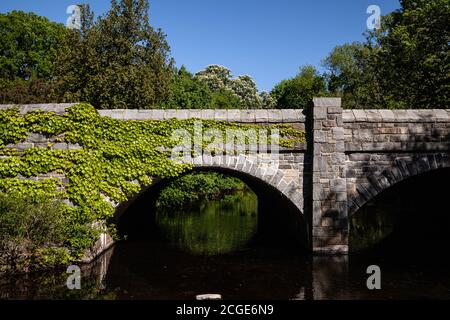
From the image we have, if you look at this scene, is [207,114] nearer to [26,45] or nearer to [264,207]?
[264,207]

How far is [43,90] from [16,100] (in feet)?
5.98

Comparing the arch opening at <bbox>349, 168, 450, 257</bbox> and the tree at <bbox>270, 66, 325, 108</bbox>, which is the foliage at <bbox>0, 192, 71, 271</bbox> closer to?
the arch opening at <bbox>349, 168, 450, 257</bbox>

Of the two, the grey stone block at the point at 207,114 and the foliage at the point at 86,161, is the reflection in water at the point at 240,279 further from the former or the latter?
the grey stone block at the point at 207,114

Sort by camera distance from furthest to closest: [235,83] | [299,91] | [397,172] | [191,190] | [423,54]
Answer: [235,83] → [299,91] → [191,190] → [423,54] → [397,172]

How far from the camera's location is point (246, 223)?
17.0 metres

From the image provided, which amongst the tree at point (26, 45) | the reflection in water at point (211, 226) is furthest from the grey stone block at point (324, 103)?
the tree at point (26, 45)

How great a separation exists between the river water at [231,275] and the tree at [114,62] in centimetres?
809

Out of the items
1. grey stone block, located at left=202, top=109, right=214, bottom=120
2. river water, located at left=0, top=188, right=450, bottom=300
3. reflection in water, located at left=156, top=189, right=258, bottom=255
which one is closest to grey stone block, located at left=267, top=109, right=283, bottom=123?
grey stone block, located at left=202, top=109, right=214, bottom=120

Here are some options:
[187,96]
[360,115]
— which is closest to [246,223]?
[360,115]

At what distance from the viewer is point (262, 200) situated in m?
17.3

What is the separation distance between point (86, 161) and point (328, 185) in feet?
19.6
